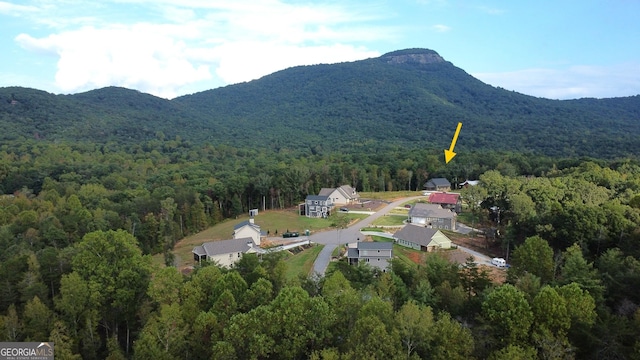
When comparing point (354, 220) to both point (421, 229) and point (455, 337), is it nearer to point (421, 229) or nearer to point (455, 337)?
point (421, 229)

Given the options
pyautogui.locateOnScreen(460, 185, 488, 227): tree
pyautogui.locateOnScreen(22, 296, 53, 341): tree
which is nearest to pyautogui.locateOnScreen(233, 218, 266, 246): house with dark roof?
pyautogui.locateOnScreen(22, 296, 53, 341): tree

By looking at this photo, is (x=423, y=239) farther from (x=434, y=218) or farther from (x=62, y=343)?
(x=62, y=343)

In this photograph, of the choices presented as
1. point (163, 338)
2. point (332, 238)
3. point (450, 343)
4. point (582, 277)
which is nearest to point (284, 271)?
point (163, 338)

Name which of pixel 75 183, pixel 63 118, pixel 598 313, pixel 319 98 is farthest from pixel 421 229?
pixel 319 98

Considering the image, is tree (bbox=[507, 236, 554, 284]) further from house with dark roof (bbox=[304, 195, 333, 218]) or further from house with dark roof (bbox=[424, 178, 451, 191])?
house with dark roof (bbox=[424, 178, 451, 191])

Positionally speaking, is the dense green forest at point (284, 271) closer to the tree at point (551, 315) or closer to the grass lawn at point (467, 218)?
the tree at point (551, 315)
